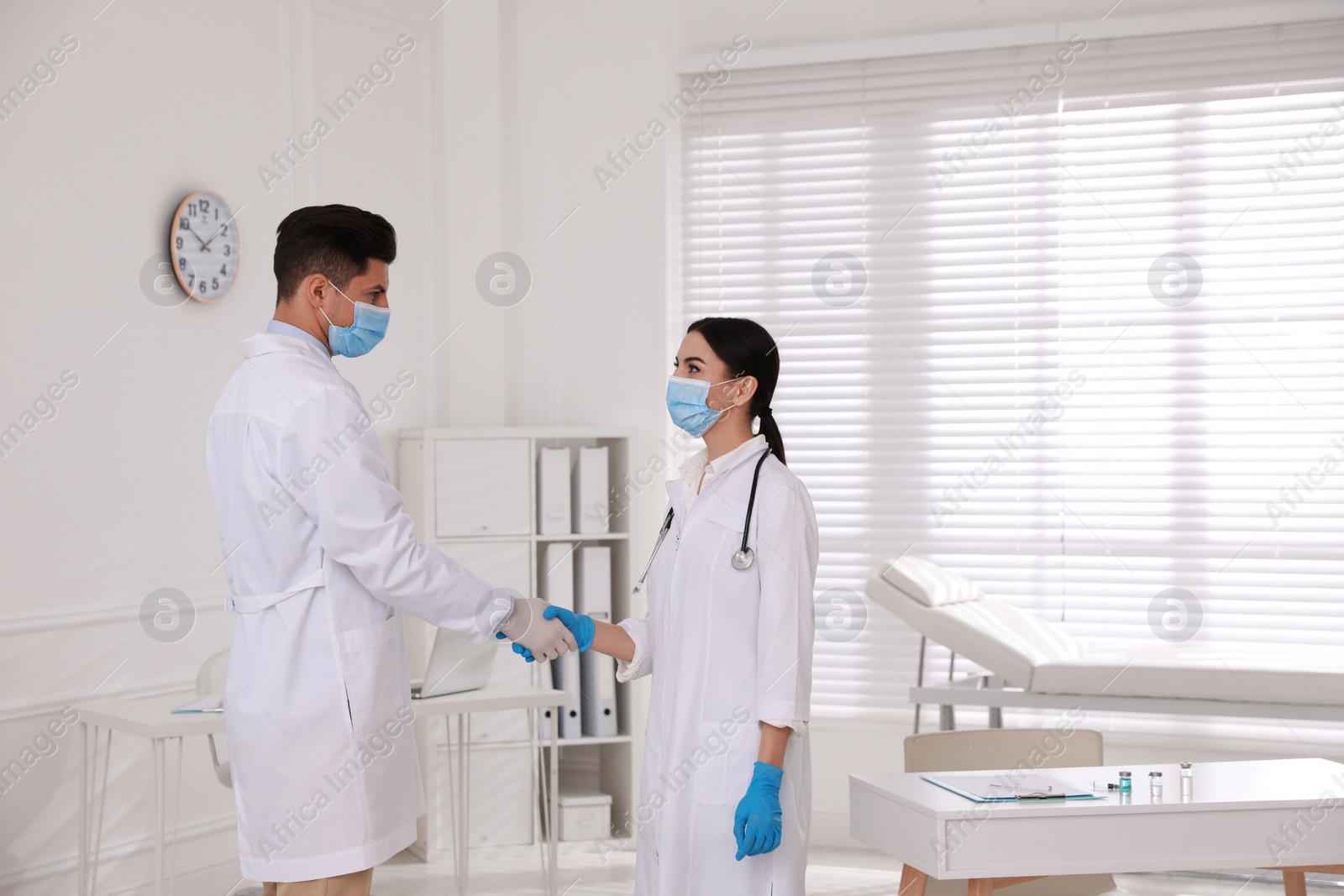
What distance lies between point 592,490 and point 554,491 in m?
0.16

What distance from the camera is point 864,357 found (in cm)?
521

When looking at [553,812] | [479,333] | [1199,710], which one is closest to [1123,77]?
[1199,710]

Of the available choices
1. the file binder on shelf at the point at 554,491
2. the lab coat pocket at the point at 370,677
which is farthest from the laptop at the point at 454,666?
the lab coat pocket at the point at 370,677

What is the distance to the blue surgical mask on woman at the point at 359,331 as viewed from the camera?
7.88 feet

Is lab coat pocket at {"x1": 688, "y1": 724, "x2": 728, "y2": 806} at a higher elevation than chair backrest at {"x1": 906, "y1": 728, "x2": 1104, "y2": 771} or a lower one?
higher

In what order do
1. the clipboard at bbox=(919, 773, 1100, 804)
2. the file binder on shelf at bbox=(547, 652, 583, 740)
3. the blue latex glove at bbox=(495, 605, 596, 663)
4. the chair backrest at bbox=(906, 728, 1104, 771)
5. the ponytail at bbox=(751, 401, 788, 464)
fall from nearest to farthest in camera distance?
1. the clipboard at bbox=(919, 773, 1100, 804)
2. the ponytail at bbox=(751, 401, 788, 464)
3. the blue latex glove at bbox=(495, 605, 596, 663)
4. the chair backrest at bbox=(906, 728, 1104, 771)
5. the file binder on shelf at bbox=(547, 652, 583, 740)

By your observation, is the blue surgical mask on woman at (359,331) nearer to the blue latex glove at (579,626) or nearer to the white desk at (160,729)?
the blue latex glove at (579,626)

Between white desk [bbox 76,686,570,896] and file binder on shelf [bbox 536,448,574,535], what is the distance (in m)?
0.94

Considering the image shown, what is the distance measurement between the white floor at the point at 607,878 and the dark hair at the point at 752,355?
2.49 meters

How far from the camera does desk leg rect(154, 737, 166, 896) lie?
321 centimetres

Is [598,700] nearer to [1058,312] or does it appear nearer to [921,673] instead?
[921,673]

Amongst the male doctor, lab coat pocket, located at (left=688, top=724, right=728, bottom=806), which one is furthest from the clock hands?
lab coat pocket, located at (left=688, top=724, right=728, bottom=806)

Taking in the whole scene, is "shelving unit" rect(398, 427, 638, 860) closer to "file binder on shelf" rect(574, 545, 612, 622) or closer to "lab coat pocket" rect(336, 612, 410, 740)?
"file binder on shelf" rect(574, 545, 612, 622)

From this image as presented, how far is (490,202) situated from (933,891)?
3.65m
